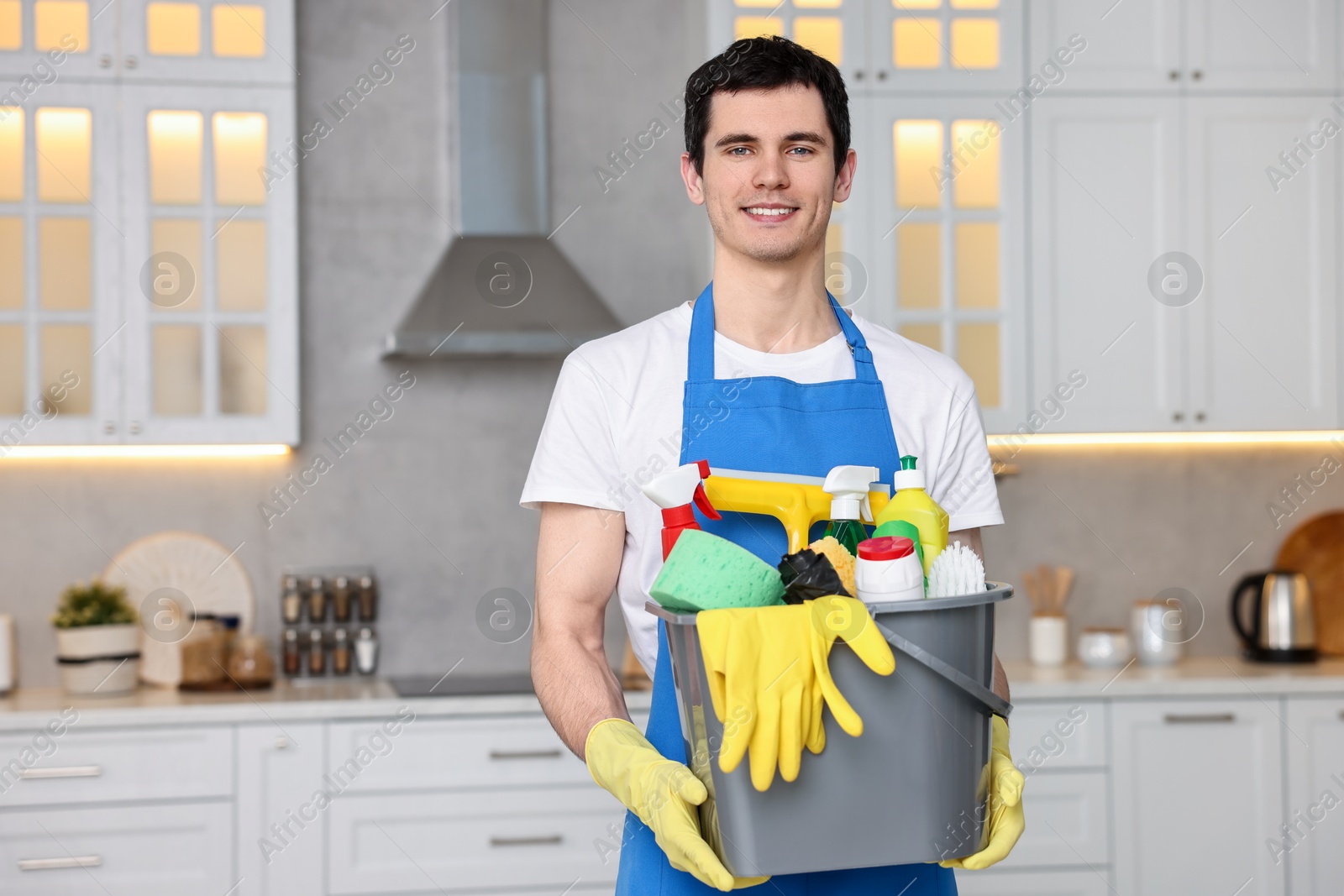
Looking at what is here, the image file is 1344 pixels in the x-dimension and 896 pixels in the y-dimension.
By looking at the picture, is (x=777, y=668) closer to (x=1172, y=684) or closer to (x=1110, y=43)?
(x=1172, y=684)

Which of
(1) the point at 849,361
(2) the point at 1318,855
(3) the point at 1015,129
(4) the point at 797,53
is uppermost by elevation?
(3) the point at 1015,129

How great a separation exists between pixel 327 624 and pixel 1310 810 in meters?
2.27

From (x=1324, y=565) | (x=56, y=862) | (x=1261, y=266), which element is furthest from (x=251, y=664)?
(x=1324, y=565)

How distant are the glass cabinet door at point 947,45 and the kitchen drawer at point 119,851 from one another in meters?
2.14

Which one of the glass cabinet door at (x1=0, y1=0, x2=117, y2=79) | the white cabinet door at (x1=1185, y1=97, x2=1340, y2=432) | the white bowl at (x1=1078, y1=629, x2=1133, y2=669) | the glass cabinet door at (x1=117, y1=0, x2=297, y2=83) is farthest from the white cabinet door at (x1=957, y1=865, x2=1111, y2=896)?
the glass cabinet door at (x1=0, y1=0, x2=117, y2=79)

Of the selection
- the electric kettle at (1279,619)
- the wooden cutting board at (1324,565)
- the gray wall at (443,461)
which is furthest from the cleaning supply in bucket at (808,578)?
the wooden cutting board at (1324,565)

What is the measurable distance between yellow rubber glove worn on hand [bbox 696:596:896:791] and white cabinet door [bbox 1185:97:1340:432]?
2.23m

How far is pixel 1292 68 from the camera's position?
282 cm

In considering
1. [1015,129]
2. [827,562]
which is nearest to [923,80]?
[1015,129]

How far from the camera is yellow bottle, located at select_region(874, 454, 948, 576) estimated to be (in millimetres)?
1002

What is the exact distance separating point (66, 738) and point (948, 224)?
7.09 feet

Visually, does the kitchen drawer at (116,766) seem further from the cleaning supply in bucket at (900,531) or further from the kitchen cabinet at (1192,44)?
the kitchen cabinet at (1192,44)

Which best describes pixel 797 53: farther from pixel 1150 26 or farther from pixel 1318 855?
pixel 1318 855

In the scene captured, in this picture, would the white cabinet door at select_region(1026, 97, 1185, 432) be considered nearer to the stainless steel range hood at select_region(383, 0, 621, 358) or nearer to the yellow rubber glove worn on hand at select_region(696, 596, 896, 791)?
the stainless steel range hood at select_region(383, 0, 621, 358)
